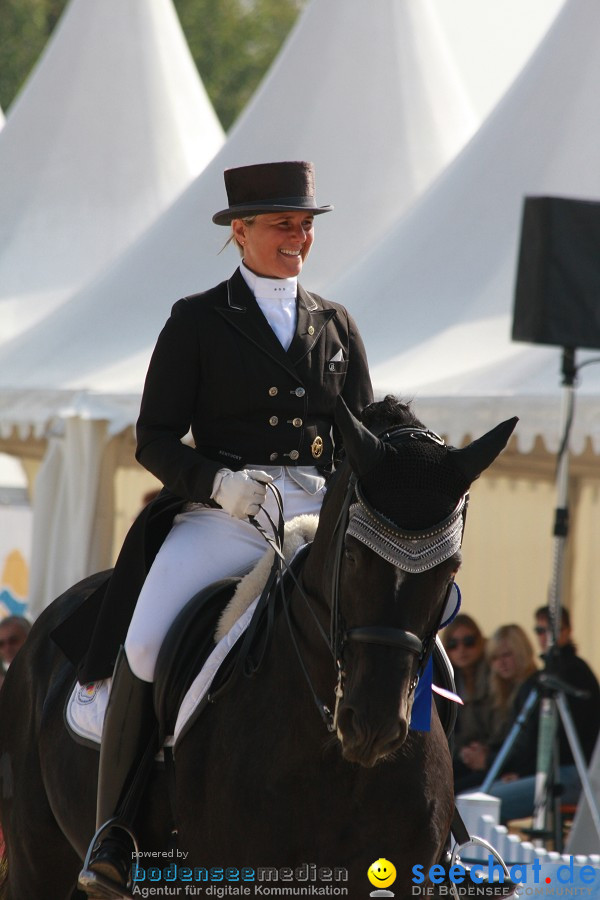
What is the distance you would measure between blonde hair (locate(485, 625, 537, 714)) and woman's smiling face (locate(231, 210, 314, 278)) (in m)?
4.63

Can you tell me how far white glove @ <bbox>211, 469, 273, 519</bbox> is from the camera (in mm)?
3566

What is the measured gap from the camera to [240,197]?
159 inches

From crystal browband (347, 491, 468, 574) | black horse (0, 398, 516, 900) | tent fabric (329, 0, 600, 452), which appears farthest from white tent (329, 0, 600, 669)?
crystal browband (347, 491, 468, 574)

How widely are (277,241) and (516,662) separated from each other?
16.2 ft

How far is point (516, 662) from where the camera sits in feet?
27.6

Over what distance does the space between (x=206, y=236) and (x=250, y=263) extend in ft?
23.0

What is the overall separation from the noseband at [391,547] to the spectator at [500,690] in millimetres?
4849

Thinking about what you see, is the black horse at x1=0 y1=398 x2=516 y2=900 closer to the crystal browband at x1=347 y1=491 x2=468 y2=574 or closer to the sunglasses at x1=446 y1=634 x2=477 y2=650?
the crystal browband at x1=347 y1=491 x2=468 y2=574

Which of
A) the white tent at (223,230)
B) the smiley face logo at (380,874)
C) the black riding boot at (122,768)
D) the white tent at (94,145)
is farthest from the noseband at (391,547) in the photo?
the white tent at (94,145)

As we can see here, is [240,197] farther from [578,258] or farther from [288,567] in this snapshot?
[578,258]

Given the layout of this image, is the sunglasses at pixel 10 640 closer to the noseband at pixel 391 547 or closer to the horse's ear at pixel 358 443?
the noseband at pixel 391 547

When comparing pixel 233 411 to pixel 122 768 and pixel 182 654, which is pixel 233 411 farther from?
pixel 122 768

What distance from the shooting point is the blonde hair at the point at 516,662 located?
8266 millimetres

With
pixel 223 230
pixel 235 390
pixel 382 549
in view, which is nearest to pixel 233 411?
pixel 235 390
